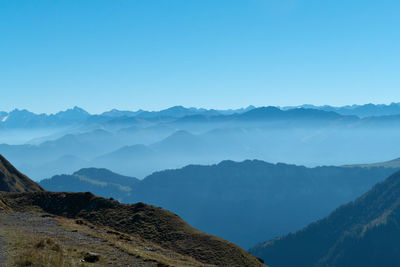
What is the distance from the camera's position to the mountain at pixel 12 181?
132 meters

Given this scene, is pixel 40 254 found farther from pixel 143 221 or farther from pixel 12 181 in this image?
pixel 12 181

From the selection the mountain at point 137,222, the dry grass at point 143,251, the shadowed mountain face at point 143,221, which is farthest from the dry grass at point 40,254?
the shadowed mountain face at point 143,221

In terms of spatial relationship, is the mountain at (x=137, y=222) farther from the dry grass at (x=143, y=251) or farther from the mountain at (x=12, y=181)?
the mountain at (x=12, y=181)

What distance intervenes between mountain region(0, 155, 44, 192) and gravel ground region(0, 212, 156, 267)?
8909 centimetres

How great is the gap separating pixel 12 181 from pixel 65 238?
11919 cm

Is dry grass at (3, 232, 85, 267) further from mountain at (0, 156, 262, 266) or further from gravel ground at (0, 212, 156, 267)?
mountain at (0, 156, 262, 266)

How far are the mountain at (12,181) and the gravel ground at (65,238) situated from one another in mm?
89089

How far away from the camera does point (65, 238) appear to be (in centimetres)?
3609

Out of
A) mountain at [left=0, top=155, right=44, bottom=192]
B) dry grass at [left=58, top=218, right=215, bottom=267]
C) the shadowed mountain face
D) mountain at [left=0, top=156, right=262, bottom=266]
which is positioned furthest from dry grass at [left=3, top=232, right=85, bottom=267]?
mountain at [left=0, top=155, right=44, bottom=192]

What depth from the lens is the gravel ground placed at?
92.0 ft

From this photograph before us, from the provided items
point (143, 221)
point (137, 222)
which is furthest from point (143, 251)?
point (143, 221)

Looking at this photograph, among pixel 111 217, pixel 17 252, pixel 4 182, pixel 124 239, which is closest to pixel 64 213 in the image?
pixel 111 217

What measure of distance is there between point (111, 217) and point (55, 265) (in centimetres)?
3744

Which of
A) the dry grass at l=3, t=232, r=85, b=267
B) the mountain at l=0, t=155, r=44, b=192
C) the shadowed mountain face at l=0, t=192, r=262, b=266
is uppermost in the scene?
the mountain at l=0, t=155, r=44, b=192
